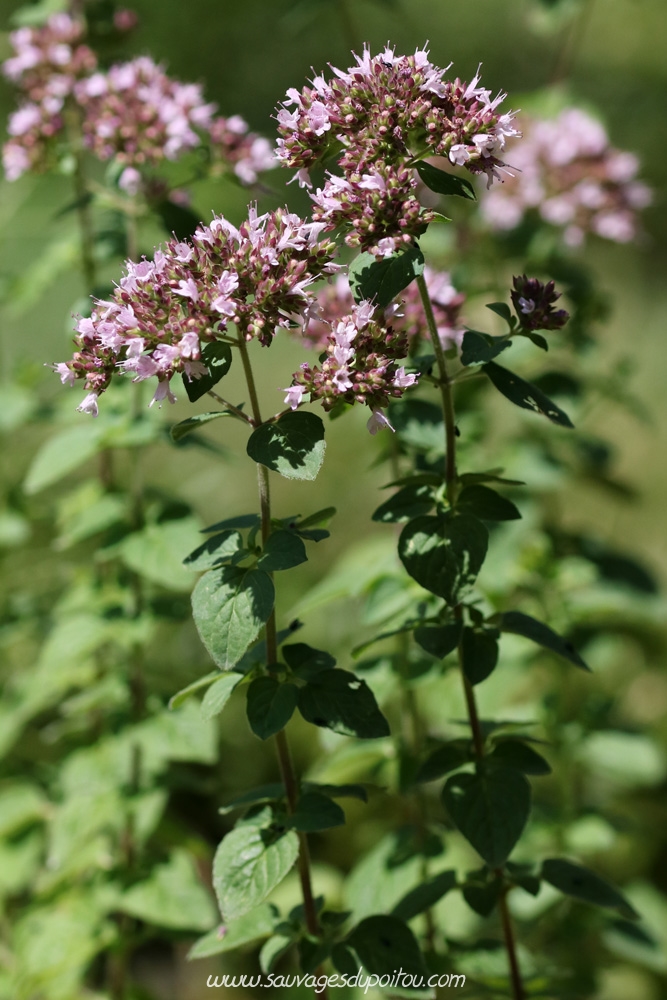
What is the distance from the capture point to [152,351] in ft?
3.27

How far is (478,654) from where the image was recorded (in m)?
1.11

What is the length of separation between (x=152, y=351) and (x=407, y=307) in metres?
0.46

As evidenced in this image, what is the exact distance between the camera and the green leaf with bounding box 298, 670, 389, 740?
3.43 ft

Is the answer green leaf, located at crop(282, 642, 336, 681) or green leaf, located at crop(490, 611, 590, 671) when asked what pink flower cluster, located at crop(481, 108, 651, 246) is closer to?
green leaf, located at crop(490, 611, 590, 671)

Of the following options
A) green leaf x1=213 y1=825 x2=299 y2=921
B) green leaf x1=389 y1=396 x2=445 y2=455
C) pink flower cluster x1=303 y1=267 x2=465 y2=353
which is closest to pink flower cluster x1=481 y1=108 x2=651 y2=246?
pink flower cluster x1=303 y1=267 x2=465 y2=353

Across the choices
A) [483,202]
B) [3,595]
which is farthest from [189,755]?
[483,202]

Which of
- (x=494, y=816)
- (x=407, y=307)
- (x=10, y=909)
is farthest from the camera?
(x=10, y=909)

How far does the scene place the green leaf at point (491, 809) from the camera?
1.08 m

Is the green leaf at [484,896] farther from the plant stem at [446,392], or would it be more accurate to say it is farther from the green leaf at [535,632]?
the plant stem at [446,392]

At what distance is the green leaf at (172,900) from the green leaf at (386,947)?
0.50 metres

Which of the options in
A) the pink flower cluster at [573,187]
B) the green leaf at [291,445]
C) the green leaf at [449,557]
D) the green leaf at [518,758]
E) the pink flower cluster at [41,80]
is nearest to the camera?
the green leaf at [291,445]

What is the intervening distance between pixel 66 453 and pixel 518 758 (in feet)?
2.91

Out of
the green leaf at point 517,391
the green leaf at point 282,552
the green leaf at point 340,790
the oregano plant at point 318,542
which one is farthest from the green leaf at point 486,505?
the green leaf at point 340,790

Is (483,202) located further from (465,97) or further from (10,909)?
(10,909)
